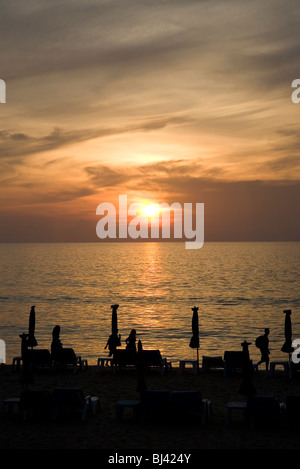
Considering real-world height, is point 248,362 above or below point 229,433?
above

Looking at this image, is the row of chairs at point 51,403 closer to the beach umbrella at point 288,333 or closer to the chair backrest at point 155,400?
the chair backrest at point 155,400

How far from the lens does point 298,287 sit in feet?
322

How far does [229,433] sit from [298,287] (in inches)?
3471

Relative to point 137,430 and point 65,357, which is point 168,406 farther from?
point 65,357

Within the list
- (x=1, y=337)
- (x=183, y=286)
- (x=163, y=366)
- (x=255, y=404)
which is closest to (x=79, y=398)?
(x=255, y=404)

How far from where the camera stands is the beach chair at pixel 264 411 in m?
13.9

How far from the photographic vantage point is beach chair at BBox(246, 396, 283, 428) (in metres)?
13.9

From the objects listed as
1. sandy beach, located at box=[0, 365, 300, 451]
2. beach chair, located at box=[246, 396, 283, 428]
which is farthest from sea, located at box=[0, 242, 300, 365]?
beach chair, located at box=[246, 396, 283, 428]

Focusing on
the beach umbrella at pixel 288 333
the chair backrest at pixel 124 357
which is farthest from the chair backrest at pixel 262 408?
the chair backrest at pixel 124 357

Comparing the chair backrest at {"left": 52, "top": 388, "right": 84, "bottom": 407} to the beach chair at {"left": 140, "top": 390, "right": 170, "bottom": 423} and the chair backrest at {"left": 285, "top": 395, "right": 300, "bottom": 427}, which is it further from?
the chair backrest at {"left": 285, "top": 395, "right": 300, "bottom": 427}

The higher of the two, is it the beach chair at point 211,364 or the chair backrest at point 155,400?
the beach chair at point 211,364

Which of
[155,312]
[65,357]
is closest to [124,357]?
[65,357]

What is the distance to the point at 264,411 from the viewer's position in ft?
45.7
